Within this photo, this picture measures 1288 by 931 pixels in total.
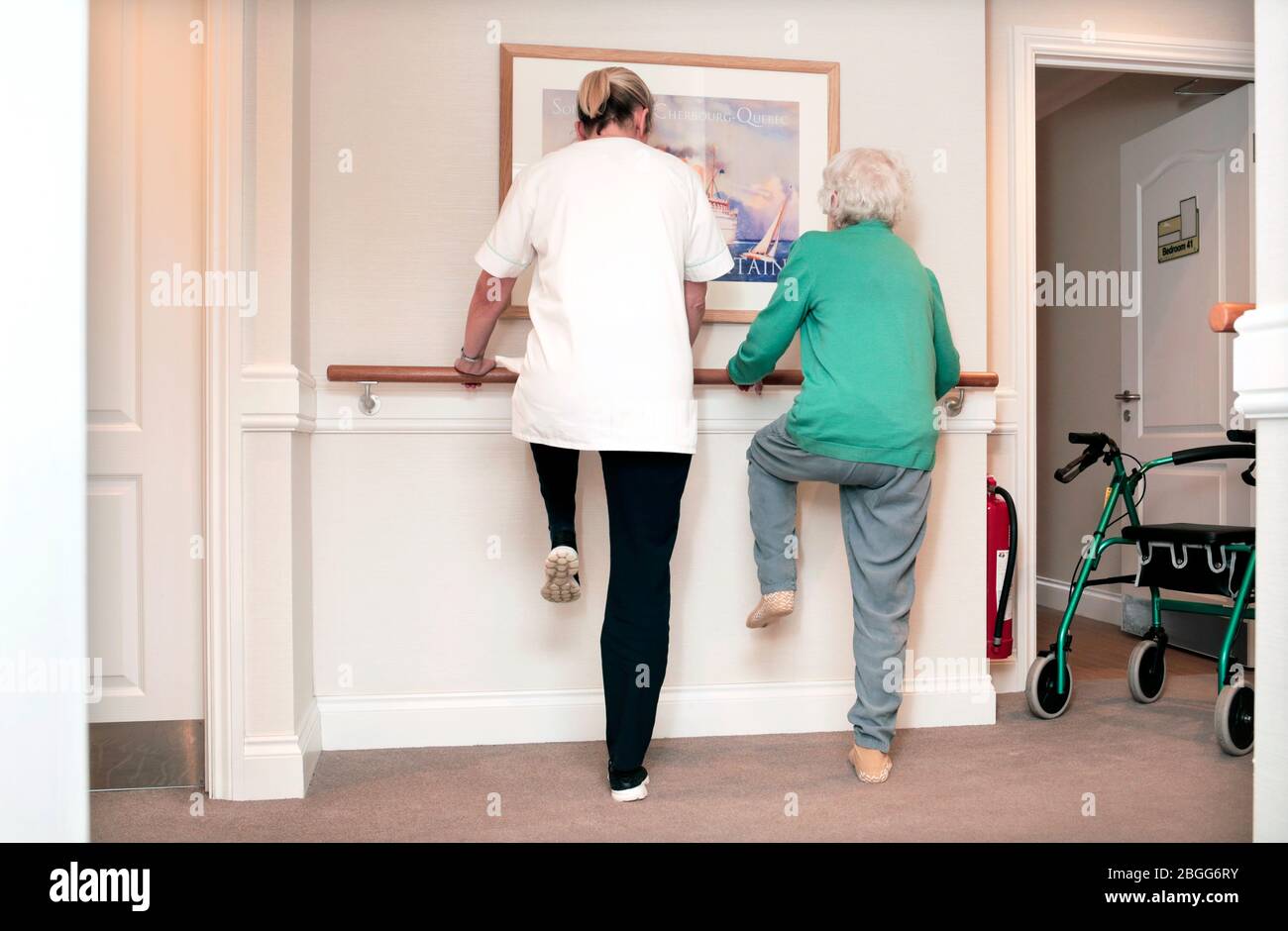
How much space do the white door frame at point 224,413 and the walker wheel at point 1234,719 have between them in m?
2.33

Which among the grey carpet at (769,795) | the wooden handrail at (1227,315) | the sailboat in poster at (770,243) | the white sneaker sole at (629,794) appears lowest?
the grey carpet at (769,795)

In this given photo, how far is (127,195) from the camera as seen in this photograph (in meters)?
2.19

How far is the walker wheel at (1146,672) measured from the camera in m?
2.90

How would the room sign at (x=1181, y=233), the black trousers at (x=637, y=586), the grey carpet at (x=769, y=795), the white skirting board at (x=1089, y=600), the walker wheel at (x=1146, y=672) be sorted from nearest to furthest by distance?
the grey carpet at (x=769, y=795), the black trousers at (x=637, y=586), the walker wheel at (x=1146, y=672), the room sign at (x=1181, y=233), the white skirting board at (x=1089, y=600)

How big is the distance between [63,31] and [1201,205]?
385 cm

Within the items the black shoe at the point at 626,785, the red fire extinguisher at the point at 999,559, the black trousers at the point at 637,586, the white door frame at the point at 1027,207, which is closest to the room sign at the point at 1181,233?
the white door frame at the point at 1027,207

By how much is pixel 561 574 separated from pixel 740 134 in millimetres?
1281

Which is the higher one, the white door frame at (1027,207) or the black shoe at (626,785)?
the white door frame at (1027,207)

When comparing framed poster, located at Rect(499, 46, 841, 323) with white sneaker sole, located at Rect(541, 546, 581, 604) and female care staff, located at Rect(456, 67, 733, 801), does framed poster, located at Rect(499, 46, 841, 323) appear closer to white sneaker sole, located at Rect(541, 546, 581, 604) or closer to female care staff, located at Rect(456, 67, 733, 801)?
female care staff, located at Rect(456, 67, 733, 801)

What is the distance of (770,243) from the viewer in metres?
2.60

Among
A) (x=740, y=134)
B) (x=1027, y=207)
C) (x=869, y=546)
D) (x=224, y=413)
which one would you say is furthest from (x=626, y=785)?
(x=1027, y=207)

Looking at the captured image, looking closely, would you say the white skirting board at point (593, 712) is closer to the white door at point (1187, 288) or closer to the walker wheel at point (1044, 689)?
the walker wheel at point (1044, 689)

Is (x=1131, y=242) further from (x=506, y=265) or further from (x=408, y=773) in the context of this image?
(x=408, y=773)
